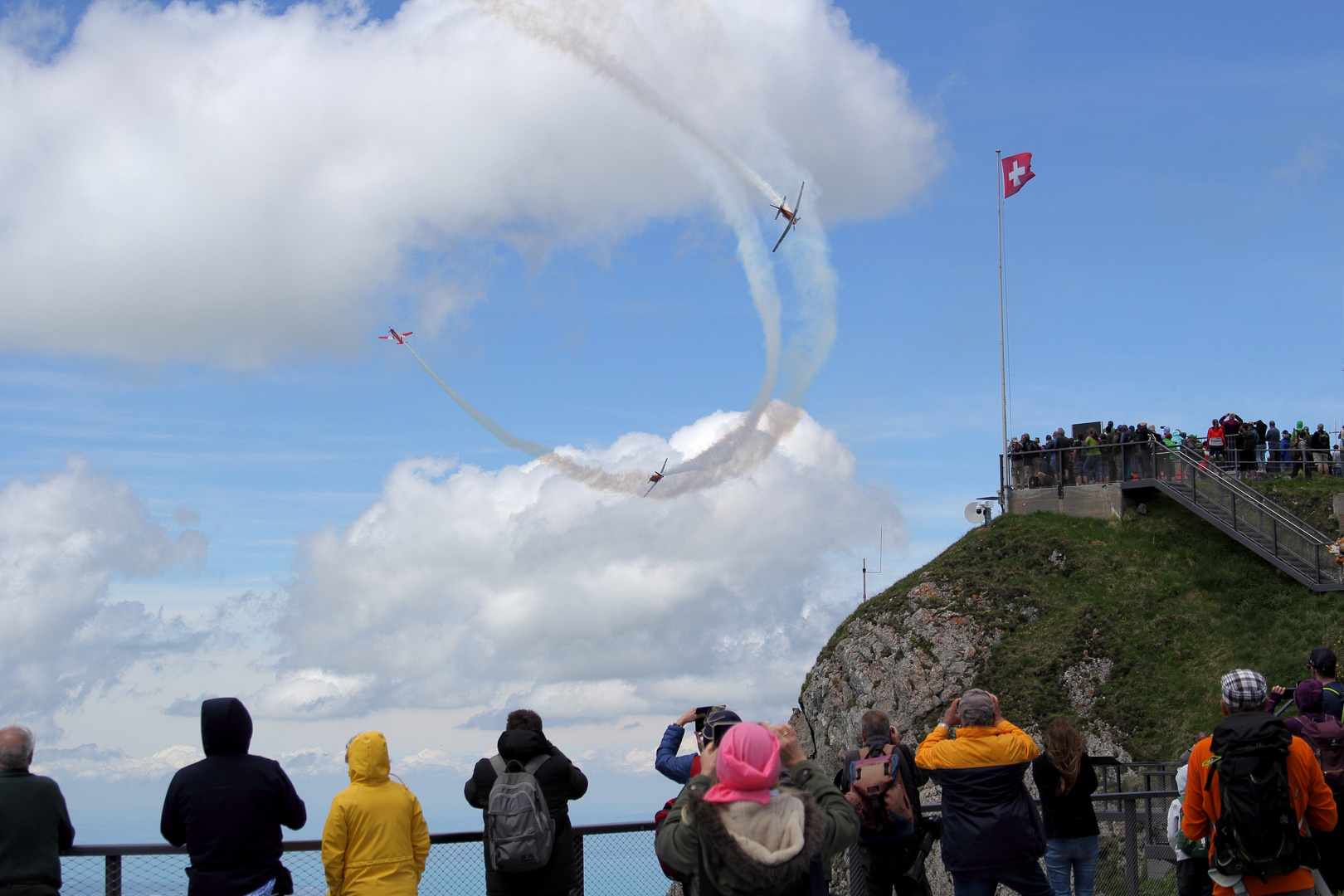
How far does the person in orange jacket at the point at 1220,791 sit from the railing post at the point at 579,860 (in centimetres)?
487

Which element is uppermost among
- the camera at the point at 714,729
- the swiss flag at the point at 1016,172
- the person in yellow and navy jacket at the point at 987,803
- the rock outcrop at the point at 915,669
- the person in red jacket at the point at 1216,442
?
the swiss flag at the point at 1016,172

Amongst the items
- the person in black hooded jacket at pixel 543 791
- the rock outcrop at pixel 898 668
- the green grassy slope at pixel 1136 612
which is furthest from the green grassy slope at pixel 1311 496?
the person in black hooded jacket at pixel 543 791

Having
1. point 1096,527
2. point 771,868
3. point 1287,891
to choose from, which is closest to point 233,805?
point 771,868

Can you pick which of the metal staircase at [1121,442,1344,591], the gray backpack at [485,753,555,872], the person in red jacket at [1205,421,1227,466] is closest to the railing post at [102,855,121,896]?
the gray backpack at [485,753,555,872]

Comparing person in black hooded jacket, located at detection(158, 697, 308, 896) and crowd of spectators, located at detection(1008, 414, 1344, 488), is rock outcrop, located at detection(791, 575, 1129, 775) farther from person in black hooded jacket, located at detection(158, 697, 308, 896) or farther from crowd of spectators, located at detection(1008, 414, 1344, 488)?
person in black hooded jacket, located at detection(158, 697, 308, 896)

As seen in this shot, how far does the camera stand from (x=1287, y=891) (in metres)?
7.85

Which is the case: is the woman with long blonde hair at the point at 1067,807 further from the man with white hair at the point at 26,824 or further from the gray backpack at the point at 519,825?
the man with white hair at the point at 26,824

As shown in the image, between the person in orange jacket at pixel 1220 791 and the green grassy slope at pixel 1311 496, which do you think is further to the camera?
the green grassy slope at pixel 1311 496

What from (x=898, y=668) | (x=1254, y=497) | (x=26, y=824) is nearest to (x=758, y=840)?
(x=26, y=824)

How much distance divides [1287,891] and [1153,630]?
128 ft

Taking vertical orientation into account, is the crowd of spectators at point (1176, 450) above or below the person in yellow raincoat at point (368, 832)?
above

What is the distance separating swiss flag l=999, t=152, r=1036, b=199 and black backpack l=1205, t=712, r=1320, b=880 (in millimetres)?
47144

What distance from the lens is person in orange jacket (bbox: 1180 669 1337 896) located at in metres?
7.76

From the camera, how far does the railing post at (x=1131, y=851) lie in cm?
1219
